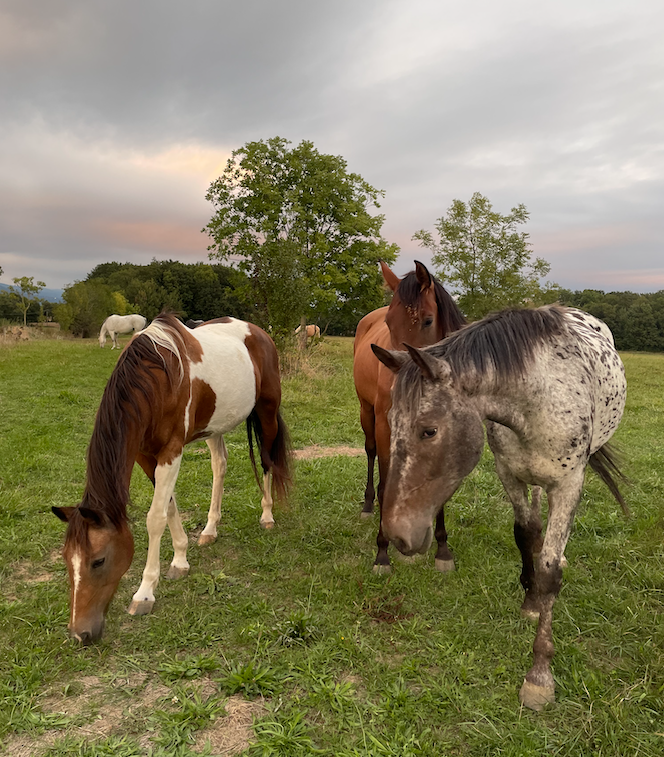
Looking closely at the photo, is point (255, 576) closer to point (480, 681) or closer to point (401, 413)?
point (480, 681)

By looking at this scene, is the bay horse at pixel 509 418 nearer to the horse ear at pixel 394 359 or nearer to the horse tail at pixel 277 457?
the horse ear at pixel 394 359

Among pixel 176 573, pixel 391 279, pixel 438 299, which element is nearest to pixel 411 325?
pixel 438 299

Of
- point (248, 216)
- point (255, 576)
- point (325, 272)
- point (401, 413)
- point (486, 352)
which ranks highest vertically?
point (248, 216)

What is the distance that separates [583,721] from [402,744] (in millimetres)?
874

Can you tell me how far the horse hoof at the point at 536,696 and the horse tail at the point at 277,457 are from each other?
110 inches

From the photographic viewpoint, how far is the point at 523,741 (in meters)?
1.97

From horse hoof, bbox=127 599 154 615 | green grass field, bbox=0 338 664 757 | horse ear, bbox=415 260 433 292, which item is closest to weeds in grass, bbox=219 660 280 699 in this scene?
green grass field, bbox=0 338 664 757

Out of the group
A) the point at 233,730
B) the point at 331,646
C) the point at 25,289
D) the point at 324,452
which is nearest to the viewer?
the point at 233,730

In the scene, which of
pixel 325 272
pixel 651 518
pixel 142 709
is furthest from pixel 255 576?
pixel 325 272

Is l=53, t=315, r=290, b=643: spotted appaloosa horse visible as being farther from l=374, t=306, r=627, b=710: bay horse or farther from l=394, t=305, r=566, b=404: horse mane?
l=394, t=305, r=566, b=404: horse mane

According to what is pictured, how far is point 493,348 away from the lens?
217cm

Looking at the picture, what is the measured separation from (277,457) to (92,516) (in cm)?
244

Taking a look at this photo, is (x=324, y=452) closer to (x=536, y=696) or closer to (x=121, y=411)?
(x=121, y=411)

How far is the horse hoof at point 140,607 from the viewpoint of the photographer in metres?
2.90
